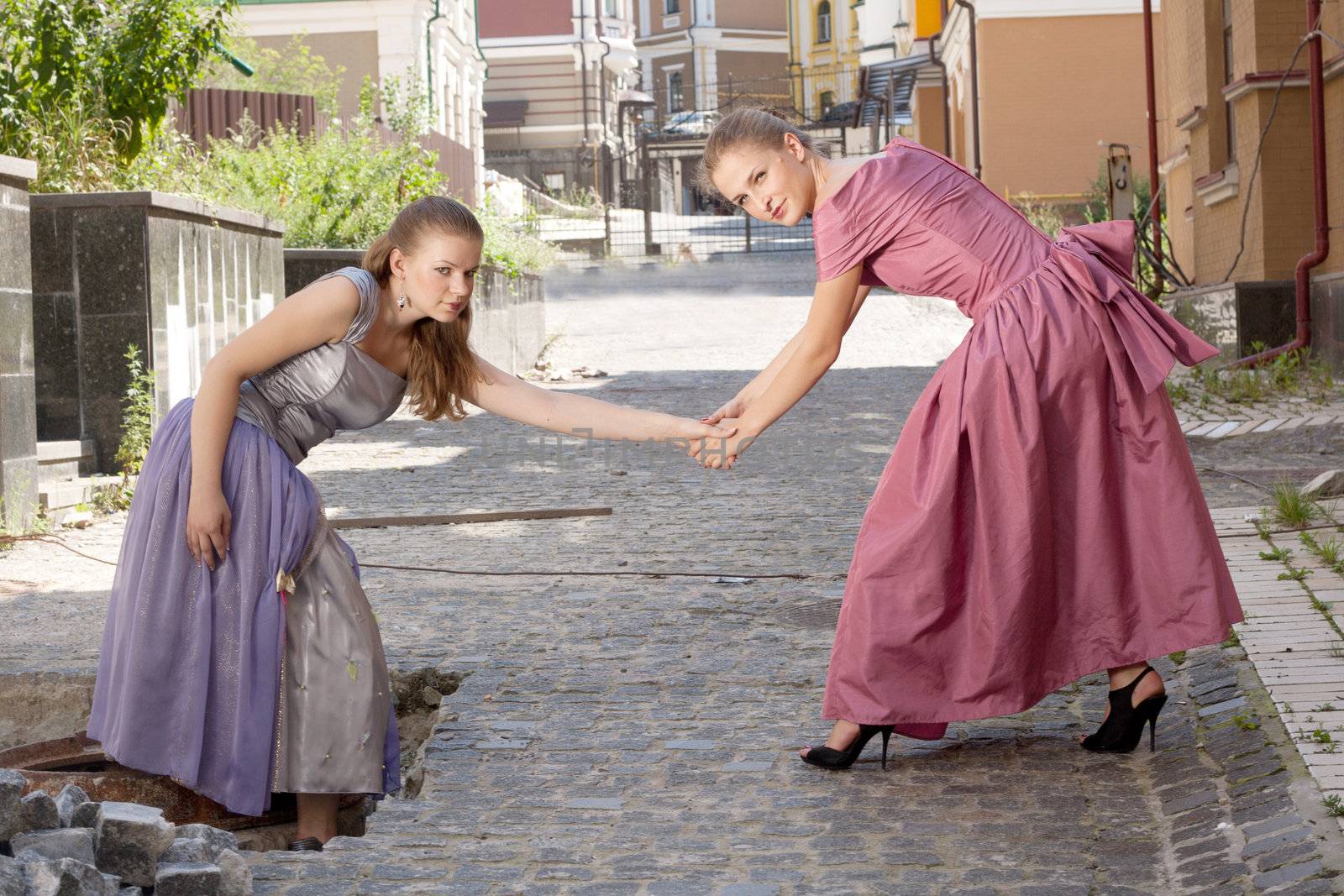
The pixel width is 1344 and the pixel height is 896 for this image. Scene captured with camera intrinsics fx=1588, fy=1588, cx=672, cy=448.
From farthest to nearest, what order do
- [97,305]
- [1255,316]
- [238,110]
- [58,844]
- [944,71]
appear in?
[944,71]
[238,110]
[1255,316]
[97,305]
[58,844]

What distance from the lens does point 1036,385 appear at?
11.9ft

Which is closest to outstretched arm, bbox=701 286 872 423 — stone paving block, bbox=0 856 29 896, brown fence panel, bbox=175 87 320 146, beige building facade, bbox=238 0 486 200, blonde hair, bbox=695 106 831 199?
blonde hair, bbox=695 106 831 199

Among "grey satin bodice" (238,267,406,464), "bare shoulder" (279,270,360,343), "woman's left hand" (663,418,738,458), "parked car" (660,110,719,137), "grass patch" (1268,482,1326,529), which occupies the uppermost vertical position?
"parked car" (660,110,719,137)

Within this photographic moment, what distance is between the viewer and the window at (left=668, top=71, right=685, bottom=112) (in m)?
64.8

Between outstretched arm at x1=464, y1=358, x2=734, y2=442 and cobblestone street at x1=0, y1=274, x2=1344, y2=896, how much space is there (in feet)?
2.47

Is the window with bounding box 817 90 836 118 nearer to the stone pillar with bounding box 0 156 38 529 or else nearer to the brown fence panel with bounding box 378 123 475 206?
the brown fence panel with bounding box 378 123 475 206

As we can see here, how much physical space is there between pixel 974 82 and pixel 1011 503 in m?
23.7

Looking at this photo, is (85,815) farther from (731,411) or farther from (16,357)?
(16,357)

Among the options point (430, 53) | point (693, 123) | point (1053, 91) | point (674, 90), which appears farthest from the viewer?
point (674, 90)

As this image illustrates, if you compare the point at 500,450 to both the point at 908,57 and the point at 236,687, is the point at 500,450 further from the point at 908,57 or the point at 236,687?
the point at 908,57

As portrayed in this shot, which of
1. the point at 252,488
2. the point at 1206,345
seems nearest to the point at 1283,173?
the point at 1206,345

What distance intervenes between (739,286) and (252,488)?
21091mm

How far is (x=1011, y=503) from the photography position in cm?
359

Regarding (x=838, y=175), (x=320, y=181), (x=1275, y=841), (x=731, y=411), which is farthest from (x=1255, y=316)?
(x=1275, y=841)
